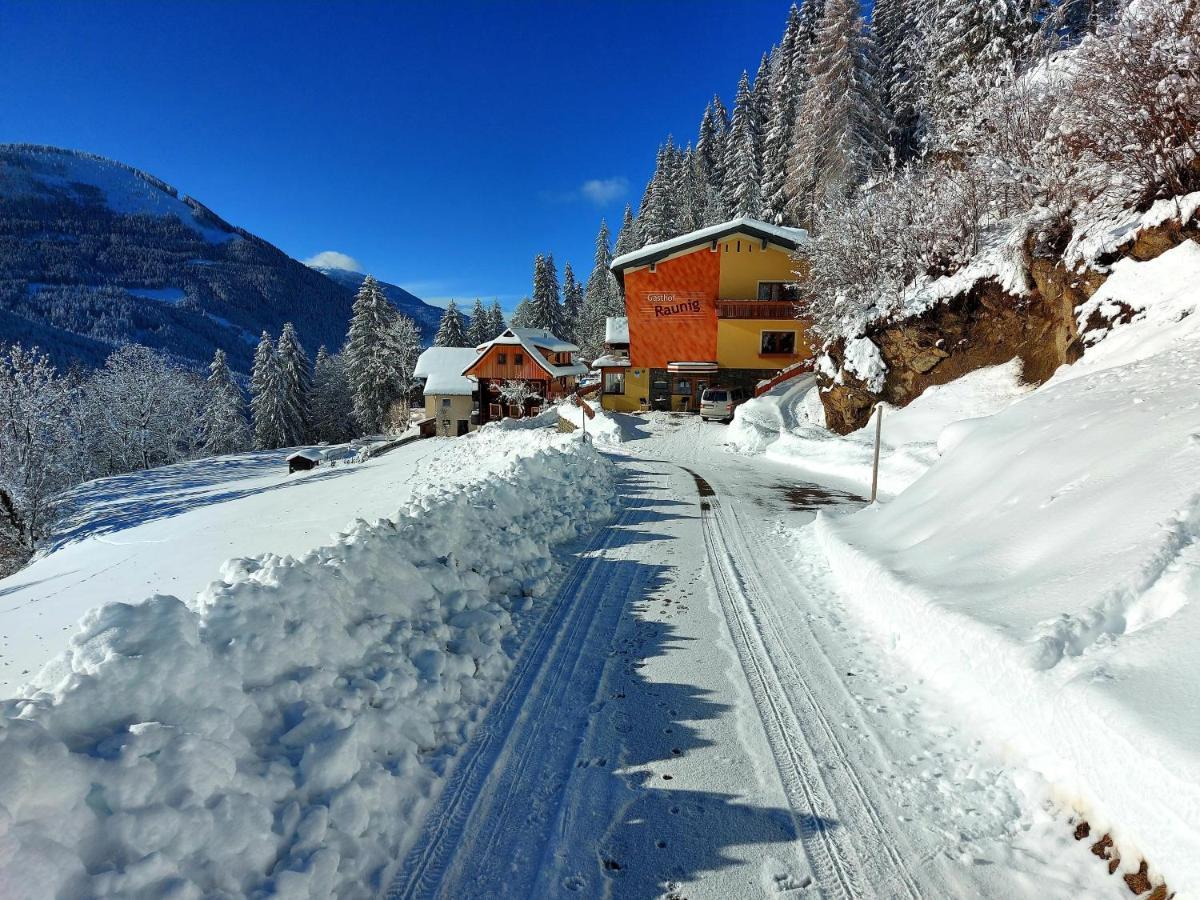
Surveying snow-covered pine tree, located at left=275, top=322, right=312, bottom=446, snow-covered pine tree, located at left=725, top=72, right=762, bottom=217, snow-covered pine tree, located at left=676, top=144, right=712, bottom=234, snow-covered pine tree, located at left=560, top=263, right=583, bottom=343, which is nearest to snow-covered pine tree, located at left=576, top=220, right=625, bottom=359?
snow-covered pine tree, located at left=560, top=263, right=583, bottom=343

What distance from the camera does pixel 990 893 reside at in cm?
281

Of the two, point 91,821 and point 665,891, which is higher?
point 91,821

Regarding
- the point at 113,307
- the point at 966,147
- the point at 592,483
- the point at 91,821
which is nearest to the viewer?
the point at 91,821

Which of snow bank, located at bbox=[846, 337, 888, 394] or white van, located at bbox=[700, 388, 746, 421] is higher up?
snow bank, located at bbox=[846, 337, 888, 394]

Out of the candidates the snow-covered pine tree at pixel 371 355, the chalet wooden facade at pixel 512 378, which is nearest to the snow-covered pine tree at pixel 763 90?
the chalet wooden facade at pixel 512 378

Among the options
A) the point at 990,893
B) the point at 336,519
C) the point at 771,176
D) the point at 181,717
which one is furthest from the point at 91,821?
the point at 771,176

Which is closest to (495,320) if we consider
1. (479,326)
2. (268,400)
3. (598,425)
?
(479,326)

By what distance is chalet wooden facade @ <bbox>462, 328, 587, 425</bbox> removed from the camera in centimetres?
4400

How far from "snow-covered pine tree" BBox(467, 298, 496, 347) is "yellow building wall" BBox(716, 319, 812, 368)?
37.0 metres

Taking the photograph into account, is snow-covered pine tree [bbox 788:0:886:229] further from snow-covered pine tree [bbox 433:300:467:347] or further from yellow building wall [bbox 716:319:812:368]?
snow-covered pine tree [bbox 433:300:467:347]

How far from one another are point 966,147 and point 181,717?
26674 millimetres

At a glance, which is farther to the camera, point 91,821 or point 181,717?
point 181,717

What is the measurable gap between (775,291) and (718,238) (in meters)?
4.66

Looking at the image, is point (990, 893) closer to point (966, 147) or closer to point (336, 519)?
point (336, 519)
